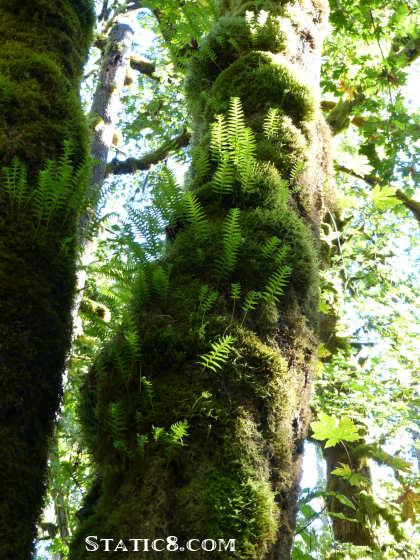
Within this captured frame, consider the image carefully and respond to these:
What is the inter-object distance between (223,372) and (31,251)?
2.88ft

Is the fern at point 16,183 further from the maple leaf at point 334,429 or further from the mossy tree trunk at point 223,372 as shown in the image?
the maple leaf at point 334,429

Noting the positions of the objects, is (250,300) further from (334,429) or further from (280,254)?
(334,429)

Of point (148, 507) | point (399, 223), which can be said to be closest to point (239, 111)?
point (148, 507)

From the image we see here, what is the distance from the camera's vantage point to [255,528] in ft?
4.05

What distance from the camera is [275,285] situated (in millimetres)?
1694

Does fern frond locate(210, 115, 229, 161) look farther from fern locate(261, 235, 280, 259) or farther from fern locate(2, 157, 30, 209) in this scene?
fern locate(2, 157, 30, 209)

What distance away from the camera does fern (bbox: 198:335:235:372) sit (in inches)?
56.8

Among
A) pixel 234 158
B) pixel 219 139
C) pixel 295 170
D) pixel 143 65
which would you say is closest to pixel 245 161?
pixel 234 158

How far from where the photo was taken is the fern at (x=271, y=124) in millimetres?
2201

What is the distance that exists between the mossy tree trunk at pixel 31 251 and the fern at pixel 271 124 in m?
0.90

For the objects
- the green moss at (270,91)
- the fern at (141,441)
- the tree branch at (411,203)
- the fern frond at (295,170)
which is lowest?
the fern at (141,441)

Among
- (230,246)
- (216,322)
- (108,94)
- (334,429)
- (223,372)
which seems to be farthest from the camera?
(108,94)

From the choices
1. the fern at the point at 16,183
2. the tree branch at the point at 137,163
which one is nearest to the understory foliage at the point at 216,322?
the fern at the point at 16,183

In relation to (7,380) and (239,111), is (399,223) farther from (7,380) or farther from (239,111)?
(7,380)
